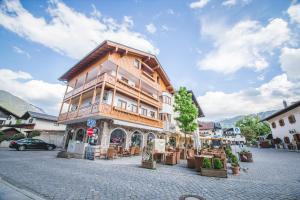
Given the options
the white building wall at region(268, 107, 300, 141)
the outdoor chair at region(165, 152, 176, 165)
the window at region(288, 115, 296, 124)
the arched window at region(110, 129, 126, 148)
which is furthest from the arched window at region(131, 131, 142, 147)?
the window at region(288, 115, 296, 124)

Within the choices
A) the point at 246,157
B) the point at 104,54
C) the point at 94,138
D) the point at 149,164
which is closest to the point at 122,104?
the point at 94,138

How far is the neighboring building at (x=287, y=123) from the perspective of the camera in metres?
22.3

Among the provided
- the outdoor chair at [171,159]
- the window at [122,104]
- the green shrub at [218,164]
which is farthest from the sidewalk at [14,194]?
the window at [122,104]

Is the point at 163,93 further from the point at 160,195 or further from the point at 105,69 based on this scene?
the point at 160,195

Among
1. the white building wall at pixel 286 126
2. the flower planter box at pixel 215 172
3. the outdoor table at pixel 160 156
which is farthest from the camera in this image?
the white building wall at pixel 286 126

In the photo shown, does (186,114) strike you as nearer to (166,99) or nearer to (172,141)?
(166,99)

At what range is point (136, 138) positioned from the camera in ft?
64.3

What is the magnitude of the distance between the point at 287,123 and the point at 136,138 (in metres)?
26.5

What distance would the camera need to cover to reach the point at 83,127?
Result: 17.8m

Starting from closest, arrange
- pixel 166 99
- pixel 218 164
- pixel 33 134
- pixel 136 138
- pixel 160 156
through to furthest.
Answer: pixel 218 164 < pixel 160 156 < pixel 136 138 < pixel 166 99 < pixel 33 134

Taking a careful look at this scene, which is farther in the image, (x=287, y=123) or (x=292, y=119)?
(x=287, y=123)

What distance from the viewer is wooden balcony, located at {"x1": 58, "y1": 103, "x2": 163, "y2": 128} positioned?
13.8 m

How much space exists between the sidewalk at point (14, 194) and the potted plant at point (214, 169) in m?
7.64

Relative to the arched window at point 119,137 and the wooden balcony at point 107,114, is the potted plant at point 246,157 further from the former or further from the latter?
the arched window at point 119,137
